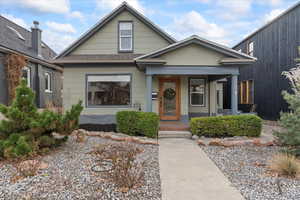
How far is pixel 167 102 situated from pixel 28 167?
7139 mm

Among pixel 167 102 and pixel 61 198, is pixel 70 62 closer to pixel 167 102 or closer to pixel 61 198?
pixel 167 102

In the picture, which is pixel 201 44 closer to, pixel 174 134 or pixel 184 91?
pixel 184 91

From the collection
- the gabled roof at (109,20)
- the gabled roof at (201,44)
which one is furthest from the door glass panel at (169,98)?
the gabled roof at (201,44)

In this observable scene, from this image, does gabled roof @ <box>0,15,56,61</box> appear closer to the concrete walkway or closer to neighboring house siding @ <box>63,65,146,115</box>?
neighboring house siding @ <box>63,65,146,115</box>

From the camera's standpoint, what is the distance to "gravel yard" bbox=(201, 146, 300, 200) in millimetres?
3311

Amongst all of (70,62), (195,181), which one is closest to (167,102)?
(70,62)

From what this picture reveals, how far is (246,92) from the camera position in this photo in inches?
625

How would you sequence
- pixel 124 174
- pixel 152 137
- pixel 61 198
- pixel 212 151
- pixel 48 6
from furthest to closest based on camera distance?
pixel 48 6, pixel 152 137, pixel 212 151, pixel 124 174, pixel 61 198

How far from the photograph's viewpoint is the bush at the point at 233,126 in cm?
750

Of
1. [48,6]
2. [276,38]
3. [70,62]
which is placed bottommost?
[70,62]

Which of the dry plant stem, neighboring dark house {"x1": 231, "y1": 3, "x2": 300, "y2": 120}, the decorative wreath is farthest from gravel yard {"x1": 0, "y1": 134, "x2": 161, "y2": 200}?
neighboring dark house {"x1": 231, "y1": 3, "x2": 300, "y2": 120}

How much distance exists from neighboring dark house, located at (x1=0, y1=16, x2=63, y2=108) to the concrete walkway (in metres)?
9.71

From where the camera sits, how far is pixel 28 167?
4062 mm

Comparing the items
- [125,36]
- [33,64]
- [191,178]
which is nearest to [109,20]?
[125,36]
